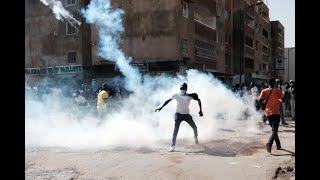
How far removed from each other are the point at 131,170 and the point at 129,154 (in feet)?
5.00

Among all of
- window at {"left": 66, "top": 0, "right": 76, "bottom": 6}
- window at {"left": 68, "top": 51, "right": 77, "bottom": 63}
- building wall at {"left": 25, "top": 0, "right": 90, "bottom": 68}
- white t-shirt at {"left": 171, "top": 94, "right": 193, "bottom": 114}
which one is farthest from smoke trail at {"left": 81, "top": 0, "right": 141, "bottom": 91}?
white t-shirt at {"left": 171, "top": 94, "right": 193, "bottom": 114}

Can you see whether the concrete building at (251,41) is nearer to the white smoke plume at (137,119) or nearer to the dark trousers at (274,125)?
the white smoke plume at (137,119)

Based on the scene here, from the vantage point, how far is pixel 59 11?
3347 cm

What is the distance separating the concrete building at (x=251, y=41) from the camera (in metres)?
42.2

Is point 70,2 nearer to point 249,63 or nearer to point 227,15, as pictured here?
point 227,15

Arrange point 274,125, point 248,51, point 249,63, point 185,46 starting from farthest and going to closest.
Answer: point 249,63
point 248,51
point 185,46
point 274,125

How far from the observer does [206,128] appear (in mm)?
12031

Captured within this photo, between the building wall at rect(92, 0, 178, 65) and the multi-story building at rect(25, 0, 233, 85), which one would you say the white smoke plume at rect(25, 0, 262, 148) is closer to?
the building wall at rect(92, 0, 178, 65)

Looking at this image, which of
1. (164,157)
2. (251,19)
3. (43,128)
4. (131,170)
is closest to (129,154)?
(164,157)

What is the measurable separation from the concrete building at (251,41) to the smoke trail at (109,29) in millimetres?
14917

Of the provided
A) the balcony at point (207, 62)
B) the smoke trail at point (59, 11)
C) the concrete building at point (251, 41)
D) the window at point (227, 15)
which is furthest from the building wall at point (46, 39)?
the concrete building at point (251, 41)

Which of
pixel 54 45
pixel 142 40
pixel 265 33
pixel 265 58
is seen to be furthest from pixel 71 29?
pixel 265 33

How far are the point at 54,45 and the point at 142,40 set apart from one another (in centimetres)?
866
